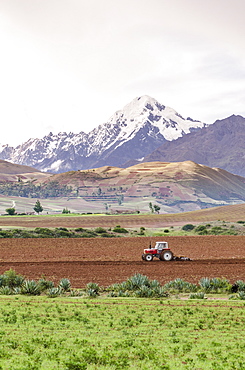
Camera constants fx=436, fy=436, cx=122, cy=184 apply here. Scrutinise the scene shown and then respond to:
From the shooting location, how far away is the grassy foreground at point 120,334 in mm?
12883

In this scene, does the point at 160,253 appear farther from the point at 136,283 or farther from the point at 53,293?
the point at 53,293

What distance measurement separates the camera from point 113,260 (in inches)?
1709

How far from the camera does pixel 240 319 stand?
18875 mm

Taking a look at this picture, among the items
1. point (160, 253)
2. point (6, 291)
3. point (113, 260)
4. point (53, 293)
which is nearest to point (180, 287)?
point (53, 293)

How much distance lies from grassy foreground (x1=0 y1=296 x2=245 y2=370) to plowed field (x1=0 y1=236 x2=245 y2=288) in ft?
28.0

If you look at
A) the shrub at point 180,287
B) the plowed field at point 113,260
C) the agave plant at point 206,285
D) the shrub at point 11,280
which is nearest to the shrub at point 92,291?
the plowed field at point 113,260

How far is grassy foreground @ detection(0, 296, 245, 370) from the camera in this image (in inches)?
507

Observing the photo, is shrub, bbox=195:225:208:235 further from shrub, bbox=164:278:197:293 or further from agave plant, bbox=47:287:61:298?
agave plant, bbox=47:287:61:298

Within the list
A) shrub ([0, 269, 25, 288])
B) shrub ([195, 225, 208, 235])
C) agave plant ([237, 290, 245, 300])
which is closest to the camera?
agave plant ([237, 290, 245, 300])

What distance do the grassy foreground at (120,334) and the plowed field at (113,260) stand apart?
336 inches

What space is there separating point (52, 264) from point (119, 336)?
25.5 metres

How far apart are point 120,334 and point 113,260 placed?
27127mm

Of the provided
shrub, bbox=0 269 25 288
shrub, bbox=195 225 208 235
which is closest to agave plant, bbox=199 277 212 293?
shrub, bbox=0 269 25 288

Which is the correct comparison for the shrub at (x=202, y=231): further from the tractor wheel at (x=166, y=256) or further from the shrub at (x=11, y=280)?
the shrub at (x=11, y=280)
